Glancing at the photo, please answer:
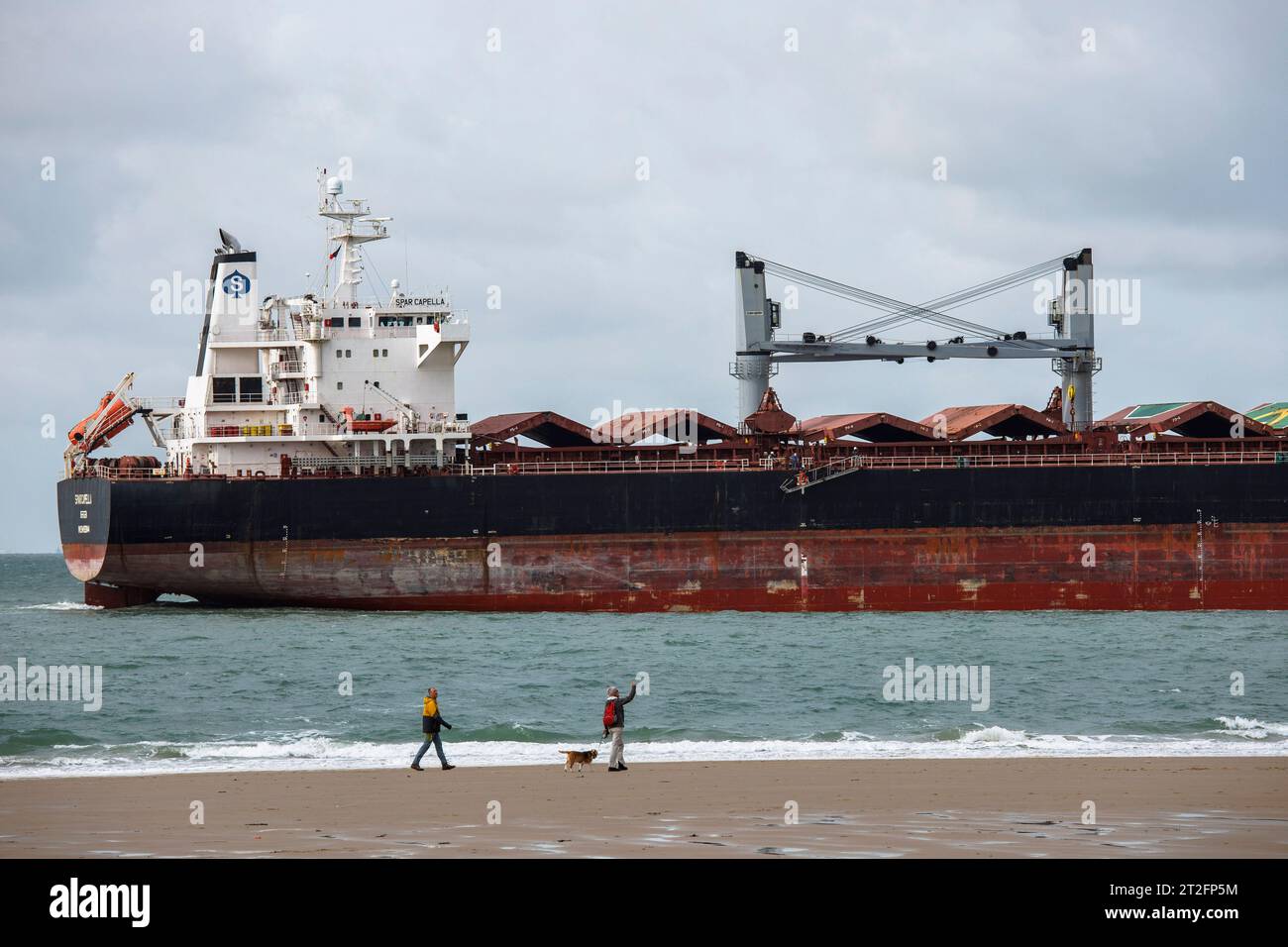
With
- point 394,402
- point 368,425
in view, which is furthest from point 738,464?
point 368,425

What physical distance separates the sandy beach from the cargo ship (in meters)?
20.5

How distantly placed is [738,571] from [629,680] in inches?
516

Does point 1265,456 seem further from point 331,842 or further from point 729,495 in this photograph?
point 331,842

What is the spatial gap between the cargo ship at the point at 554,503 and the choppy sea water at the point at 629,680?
1.16 m

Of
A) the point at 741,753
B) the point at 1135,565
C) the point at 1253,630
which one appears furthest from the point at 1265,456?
the point at 741,753

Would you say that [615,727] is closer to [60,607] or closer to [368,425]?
[368,425]

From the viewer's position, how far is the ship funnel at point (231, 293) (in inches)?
1642

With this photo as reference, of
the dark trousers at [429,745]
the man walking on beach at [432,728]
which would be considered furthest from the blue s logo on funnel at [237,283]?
the dark trousers at [429,745]

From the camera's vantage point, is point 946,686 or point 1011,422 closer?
point 946,686

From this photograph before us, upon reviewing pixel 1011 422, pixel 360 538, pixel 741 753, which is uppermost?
pixel 1011 422

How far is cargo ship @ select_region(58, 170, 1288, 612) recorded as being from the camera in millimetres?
38500

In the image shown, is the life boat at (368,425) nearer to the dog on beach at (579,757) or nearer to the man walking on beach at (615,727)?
the dog on beach at (579,757)

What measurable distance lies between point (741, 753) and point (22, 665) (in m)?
16.9
